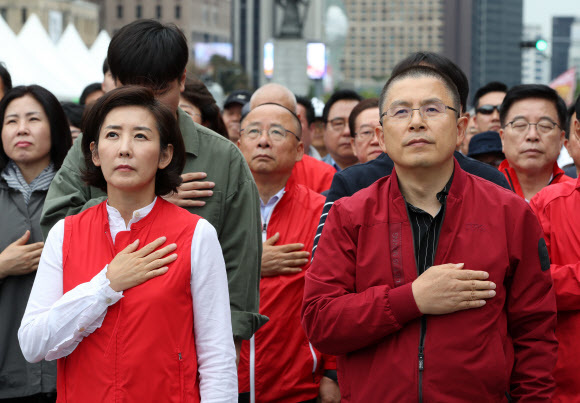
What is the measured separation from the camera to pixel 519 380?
2.89 metres

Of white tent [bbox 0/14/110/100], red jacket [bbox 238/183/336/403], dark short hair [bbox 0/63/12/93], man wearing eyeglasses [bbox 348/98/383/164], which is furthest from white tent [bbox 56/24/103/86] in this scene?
red jacket [bbox 238/183/336/403]

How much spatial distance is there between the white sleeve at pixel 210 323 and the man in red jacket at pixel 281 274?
138 centimetres

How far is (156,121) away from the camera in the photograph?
10.4 feet

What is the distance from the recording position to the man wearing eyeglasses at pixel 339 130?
7.27 meters

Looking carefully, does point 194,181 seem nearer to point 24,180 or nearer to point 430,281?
point 430,281

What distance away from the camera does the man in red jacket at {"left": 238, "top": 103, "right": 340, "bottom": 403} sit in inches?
172

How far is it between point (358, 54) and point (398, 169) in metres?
200

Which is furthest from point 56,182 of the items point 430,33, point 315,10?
point 430,33

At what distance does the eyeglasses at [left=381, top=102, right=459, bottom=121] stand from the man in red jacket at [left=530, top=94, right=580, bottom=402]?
86cm

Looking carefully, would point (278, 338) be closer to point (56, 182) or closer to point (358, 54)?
point (56, 182)

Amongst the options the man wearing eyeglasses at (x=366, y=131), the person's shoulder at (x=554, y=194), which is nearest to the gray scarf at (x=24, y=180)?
the man wearing eyeglasses at (x=366, y=131)

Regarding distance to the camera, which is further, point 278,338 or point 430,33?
point 430,33

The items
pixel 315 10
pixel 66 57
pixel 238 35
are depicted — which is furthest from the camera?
pixel 238 35

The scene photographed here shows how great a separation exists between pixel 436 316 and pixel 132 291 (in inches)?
39.8
